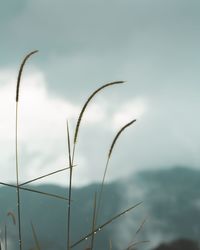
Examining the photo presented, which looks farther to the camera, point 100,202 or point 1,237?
point 1,237

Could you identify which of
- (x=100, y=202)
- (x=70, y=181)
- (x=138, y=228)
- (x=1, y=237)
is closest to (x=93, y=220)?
(x=100, y=202)

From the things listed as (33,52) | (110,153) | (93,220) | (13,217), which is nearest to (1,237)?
(13,217)

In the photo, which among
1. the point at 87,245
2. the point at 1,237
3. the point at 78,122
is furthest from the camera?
the point at 1,237

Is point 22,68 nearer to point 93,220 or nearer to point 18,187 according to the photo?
point 18,187

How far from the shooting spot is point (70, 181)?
9.87 feet

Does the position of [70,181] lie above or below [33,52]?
below

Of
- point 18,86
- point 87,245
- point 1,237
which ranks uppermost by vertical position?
point 18,86

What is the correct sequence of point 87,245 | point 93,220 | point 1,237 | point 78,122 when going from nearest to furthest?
point 78,122 → point 93,220 → point 87,245 → point 1,237

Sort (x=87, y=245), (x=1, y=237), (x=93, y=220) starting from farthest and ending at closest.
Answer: (x=1, y=237), (x=87, y=245), (x=93, y=220)

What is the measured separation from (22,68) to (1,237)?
1.43 meters

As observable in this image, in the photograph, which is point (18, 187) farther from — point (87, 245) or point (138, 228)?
point (138, 228)

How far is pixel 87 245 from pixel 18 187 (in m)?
0.74

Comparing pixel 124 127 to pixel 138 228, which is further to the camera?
pixel 138 228

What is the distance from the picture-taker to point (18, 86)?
3.09 metres
